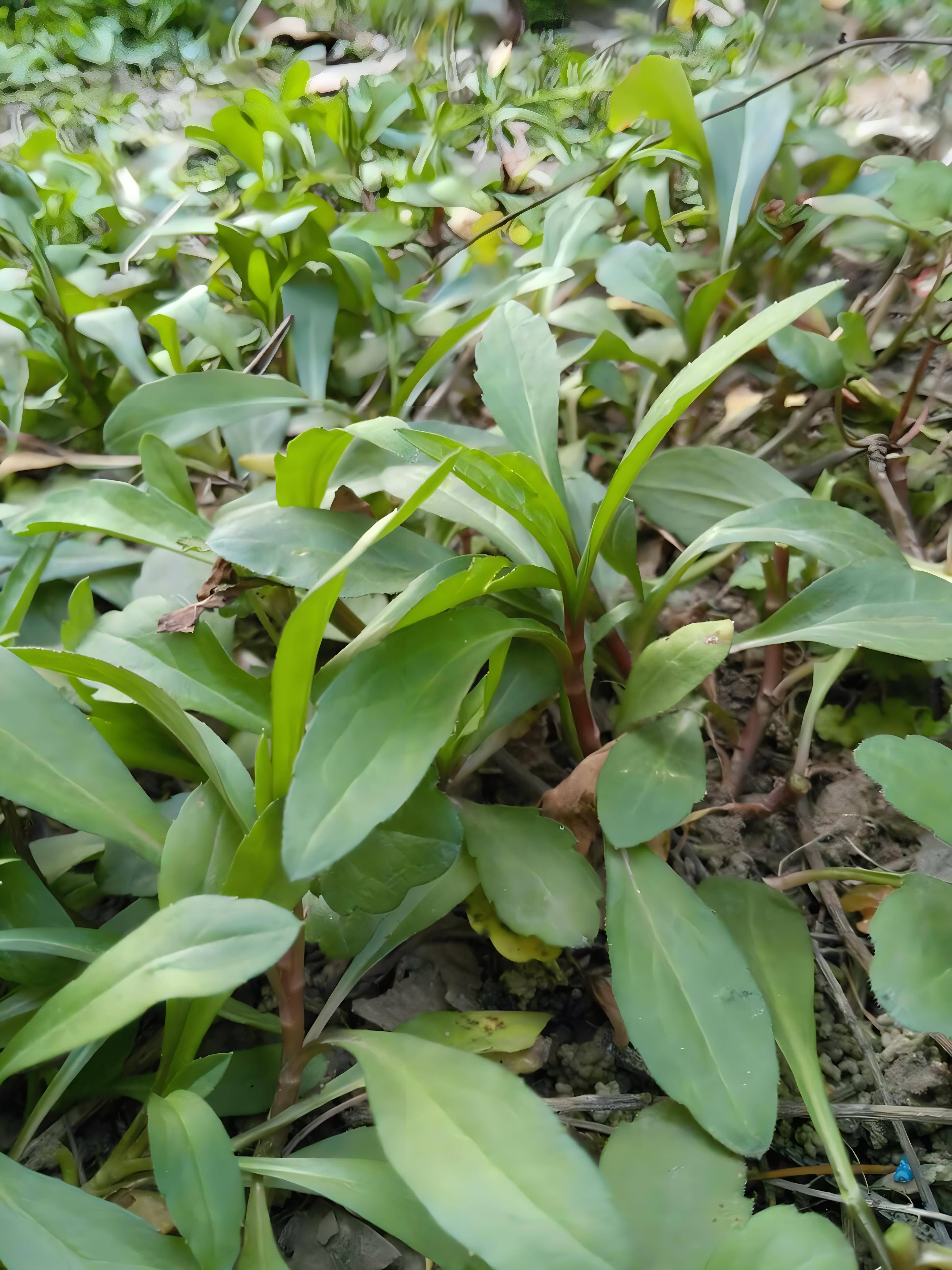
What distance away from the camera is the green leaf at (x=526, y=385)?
656 millimetres

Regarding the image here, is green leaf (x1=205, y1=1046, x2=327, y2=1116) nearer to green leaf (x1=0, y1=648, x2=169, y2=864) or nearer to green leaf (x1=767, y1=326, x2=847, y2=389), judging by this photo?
green leaf (x1=0, y1=648, x2=169, y2=864)

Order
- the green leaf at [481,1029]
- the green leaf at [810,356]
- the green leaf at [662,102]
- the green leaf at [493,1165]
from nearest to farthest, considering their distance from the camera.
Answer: the green leaf at [493,1165] < the green leaf at [481,1029] < the green leaf at [810,356] < the green leaf at [662,102]

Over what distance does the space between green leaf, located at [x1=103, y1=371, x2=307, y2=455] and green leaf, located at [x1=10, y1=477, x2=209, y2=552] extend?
0.16 m

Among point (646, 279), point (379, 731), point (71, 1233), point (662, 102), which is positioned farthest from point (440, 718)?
point (662, 102)

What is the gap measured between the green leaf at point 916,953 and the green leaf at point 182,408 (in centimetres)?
76

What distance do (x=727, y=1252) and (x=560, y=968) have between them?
22cm

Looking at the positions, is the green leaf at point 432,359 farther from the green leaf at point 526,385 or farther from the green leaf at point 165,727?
the green leaf at point 165,727

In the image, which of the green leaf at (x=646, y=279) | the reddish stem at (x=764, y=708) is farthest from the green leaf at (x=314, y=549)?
the green leaf at (x=646, y=279)

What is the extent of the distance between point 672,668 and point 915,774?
0.58 feet

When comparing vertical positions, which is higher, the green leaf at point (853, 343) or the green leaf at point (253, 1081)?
the green leaf at point (853, 343)

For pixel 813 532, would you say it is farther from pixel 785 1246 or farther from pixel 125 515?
pixel 125 515

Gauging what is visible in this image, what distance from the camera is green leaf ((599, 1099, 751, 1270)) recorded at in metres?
0.44

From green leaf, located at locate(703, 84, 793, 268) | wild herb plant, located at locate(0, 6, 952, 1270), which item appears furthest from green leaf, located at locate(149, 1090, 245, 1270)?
green leaf, located at locate(703, 84, 793, 268)

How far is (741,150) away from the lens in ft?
3.22
